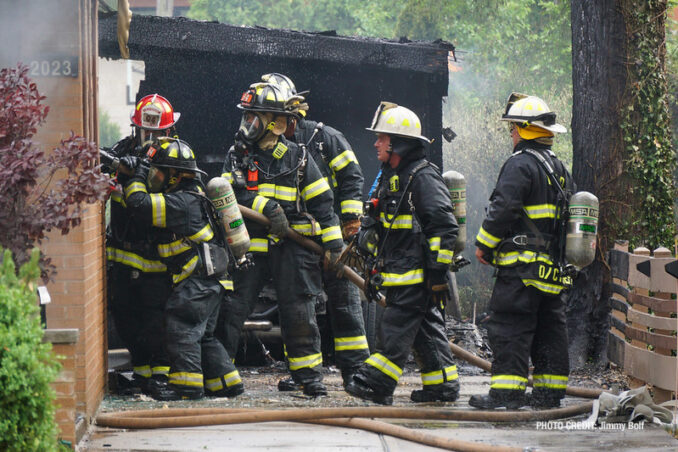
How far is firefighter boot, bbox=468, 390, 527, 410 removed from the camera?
621cm

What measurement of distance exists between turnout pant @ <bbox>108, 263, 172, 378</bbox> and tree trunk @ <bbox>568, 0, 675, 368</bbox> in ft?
12.7

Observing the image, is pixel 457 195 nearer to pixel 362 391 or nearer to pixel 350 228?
pixel 350 228

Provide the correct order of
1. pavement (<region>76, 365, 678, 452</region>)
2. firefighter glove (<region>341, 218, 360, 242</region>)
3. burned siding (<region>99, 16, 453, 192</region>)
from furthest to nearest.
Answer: burned siding (<region>99, 16, 453, 192</region>) → firefighter glove (<region>341, 218, 360, 242</region>) → pavement (<region>76, 365, 678, 452</region>)

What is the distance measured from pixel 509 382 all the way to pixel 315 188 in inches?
81.0

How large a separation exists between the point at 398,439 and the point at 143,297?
8.57ft

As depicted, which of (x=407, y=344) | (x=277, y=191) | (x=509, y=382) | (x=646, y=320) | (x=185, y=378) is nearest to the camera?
(x=509, y=382)

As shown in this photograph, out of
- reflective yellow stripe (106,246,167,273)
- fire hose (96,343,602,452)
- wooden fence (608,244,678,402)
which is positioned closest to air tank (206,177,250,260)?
reflective yellow stripe (106,246,167,273)

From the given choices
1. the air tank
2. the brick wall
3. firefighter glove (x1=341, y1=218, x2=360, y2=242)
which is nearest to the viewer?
the brick wall

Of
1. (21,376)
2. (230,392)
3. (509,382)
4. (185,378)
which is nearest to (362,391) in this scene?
(509,382)

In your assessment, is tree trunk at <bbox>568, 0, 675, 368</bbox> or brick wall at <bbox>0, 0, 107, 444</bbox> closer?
brick wall at <bbox>0, 0, 107, 444</bbox>

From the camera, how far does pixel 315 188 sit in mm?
7098

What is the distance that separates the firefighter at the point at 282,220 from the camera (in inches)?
272

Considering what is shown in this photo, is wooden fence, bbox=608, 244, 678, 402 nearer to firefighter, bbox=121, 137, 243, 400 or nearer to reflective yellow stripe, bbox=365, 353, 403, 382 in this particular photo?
reflective yellow stripe, bbox=365, 353, 403, 382

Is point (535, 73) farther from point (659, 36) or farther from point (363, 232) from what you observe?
point (363, 232)
